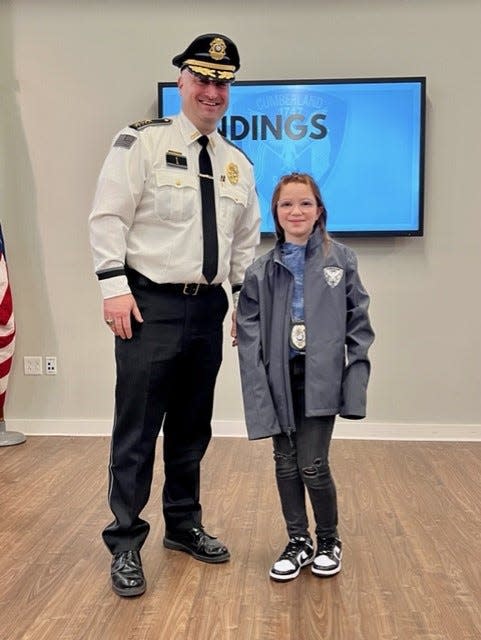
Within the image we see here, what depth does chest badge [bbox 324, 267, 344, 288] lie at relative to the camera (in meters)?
2.12

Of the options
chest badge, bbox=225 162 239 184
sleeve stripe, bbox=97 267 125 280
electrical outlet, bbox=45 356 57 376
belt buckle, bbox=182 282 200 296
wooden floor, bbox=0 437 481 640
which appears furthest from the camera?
electrical outlet, bbox=45 356 57 376

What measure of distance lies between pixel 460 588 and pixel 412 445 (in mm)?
1714

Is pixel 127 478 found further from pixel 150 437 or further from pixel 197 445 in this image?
pixel 197 445

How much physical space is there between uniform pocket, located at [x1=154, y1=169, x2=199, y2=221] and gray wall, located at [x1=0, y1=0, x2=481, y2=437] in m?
1.88

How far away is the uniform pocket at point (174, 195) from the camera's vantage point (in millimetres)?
2090

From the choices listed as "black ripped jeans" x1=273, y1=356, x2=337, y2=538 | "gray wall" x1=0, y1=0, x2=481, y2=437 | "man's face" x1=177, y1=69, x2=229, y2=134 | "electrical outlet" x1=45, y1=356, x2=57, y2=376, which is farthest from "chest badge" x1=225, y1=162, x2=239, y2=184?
"electrical outlet" x1=45, y1=356, x2=57, y2=376

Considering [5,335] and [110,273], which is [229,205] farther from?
[5,335]

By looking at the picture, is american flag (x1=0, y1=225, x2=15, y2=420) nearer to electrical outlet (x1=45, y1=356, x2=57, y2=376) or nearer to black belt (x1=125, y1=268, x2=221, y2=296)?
electrical outlet (x1=45, y1=356, x2=57, y2=376)

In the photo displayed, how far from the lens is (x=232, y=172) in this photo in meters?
2.26

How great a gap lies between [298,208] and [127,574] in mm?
1183

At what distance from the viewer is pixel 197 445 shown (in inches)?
92.7

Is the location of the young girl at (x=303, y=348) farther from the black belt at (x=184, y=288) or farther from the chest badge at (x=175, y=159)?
the chest badge at (x=175, y=159)

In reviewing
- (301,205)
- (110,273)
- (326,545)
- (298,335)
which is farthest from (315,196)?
(326,545)

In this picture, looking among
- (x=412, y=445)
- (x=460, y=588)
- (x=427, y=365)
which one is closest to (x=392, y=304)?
(x=427, y=365)
